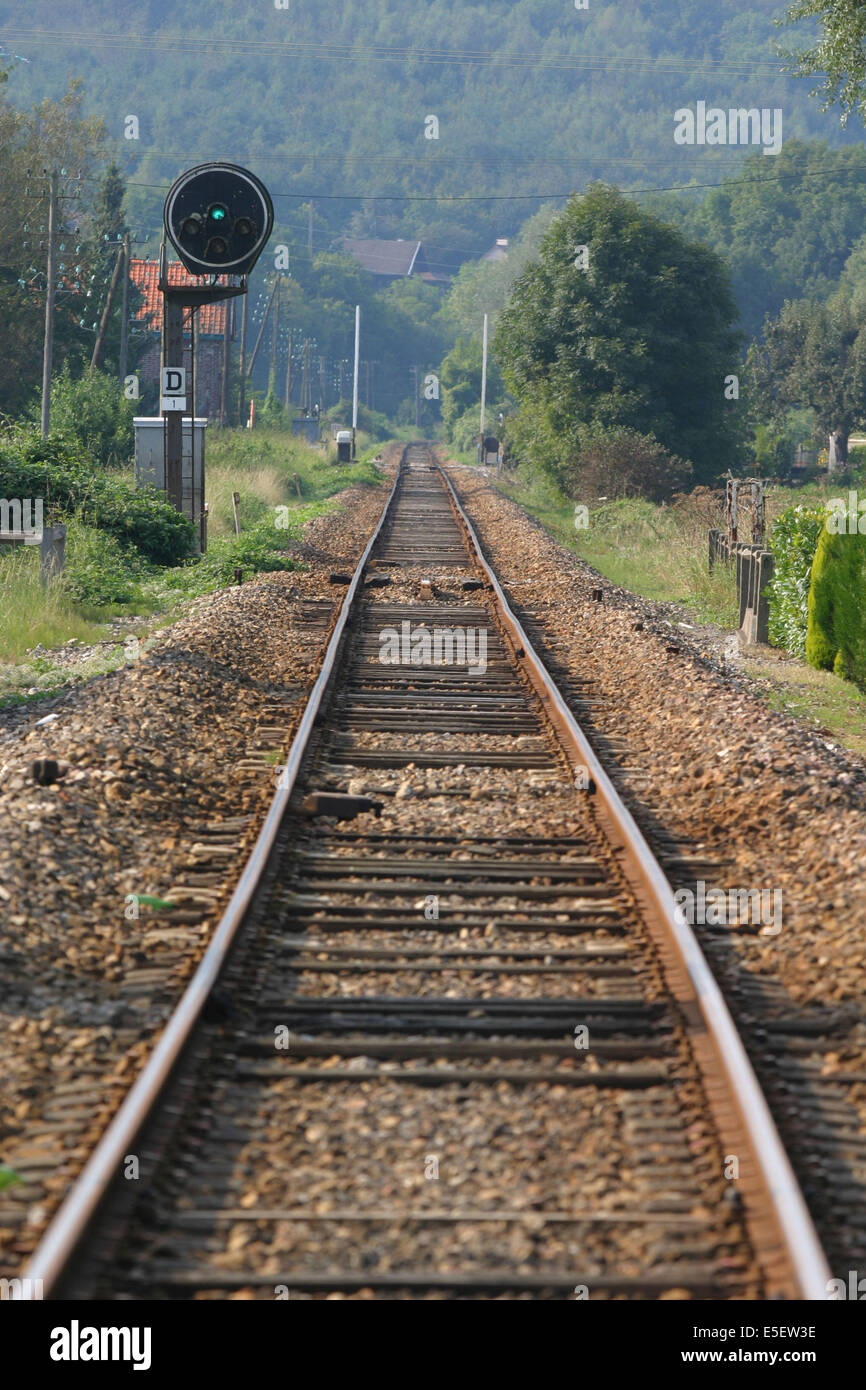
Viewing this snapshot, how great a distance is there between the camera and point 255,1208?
3.79 metres

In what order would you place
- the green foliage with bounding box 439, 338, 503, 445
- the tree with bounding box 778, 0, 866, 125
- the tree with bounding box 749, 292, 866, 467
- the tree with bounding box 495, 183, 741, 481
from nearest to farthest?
1. the tree with bounding box 778, 0, 866, 125
2. the tree with bounding box 495, 183, 741, 481
3. the tree with bounding box 749, 292, 866, 467
4. the green foliage with bounding box 439, 338, 503, 445

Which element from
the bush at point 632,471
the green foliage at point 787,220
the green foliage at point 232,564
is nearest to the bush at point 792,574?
the green foliage at point 232,564

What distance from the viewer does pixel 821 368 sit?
66438mm

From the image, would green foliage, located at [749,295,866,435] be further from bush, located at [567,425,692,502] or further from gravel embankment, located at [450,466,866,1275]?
gravel embankment, located at [450,466,866,1275]

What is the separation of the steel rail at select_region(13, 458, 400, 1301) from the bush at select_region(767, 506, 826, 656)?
8417 mm

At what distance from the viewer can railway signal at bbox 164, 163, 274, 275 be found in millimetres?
19562

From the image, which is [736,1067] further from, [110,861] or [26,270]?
[26,270]

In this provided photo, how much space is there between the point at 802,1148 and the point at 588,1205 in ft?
2.24

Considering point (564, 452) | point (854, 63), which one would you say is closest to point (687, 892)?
point (854, 63)

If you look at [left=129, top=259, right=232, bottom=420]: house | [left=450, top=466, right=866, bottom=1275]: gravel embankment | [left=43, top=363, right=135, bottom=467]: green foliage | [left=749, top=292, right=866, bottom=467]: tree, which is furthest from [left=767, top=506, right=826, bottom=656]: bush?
[left=749, top=292, right=866, bottom=467]: tree

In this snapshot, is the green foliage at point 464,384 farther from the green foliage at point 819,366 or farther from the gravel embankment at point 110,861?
the gravel embankment at point 110,861

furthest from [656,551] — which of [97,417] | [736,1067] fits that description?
[736,1067]
